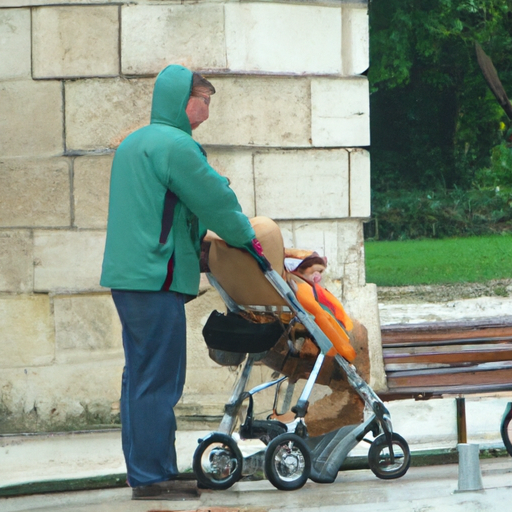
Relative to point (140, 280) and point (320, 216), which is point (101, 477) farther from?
point (320, 216)

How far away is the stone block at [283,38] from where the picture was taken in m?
5.37

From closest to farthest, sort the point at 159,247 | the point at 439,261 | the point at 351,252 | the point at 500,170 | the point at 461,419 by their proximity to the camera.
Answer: the point at 159,247
the point at 461,419
the point at 351,252
the point at 439,261
the point at 500,170

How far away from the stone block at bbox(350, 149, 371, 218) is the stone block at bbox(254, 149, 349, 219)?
4cm

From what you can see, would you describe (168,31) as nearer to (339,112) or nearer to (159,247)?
(339,112)

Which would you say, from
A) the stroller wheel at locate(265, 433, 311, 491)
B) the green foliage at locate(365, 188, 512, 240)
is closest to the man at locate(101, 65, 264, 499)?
the stroller wheel at locate(265, 433, 311, 491)

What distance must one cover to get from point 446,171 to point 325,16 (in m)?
18.9

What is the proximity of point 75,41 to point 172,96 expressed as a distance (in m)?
1.51

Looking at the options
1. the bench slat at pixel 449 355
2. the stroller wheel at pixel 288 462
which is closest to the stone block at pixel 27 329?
the stroller wheel at pixel 288 462

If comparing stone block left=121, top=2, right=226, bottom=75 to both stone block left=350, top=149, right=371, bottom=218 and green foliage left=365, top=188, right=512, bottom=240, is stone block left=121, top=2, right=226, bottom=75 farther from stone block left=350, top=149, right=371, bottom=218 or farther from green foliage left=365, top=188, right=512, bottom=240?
green foliage left=365, top=188, right=512, bottom=240

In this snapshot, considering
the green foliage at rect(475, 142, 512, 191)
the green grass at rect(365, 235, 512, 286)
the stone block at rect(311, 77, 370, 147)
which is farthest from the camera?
the green foliage at rect(475, 142, 512, 191)

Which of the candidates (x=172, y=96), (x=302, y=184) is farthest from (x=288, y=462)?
(x=302, y=184)

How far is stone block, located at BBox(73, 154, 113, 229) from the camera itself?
5.41 metres

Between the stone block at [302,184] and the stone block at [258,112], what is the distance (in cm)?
10

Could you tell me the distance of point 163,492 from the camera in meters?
4.13
